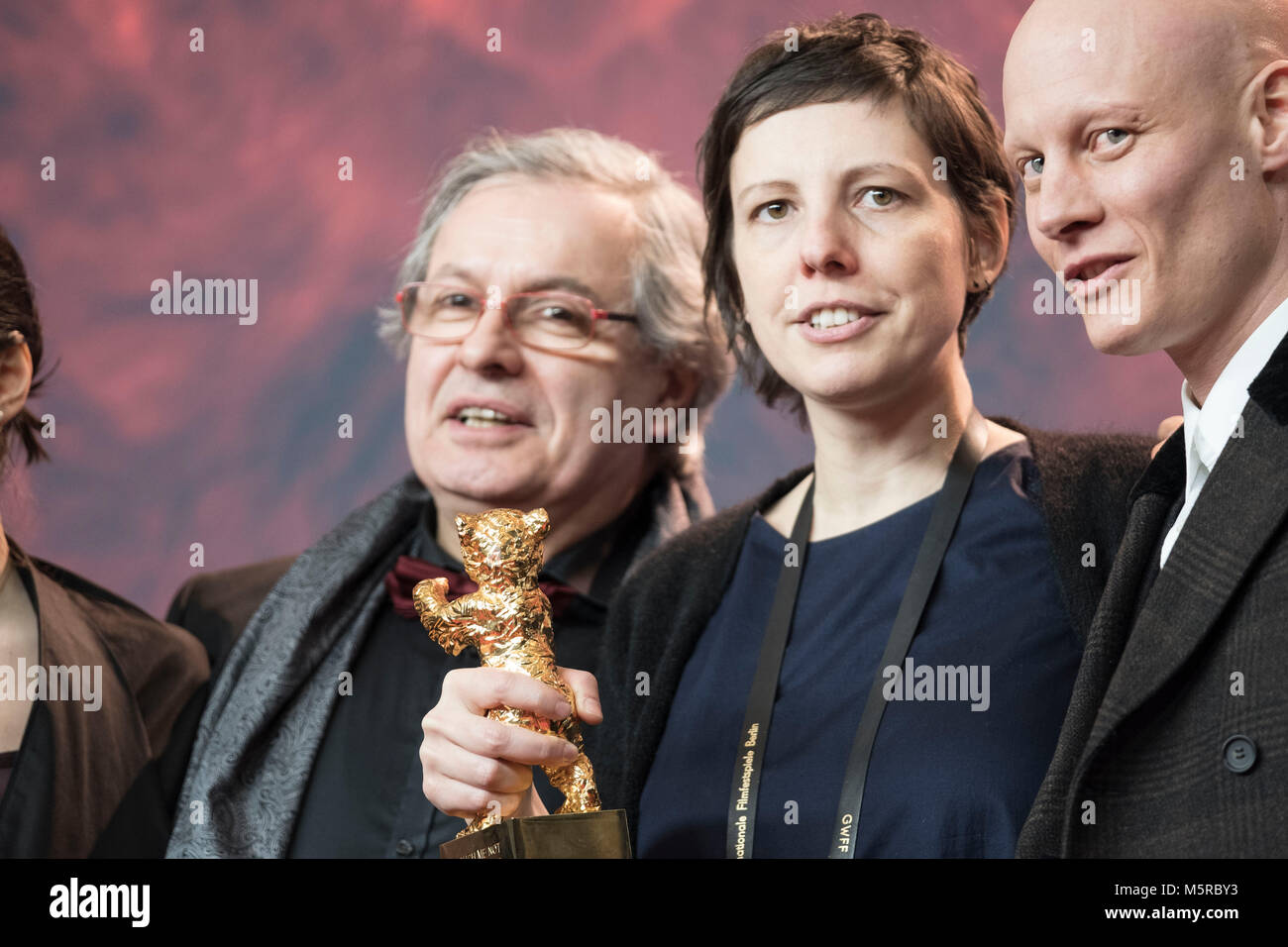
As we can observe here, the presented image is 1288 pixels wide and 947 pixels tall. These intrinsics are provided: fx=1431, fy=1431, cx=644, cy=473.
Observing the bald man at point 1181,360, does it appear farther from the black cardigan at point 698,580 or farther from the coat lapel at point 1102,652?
the black cardigan at point 698,580

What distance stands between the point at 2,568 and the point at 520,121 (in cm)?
136

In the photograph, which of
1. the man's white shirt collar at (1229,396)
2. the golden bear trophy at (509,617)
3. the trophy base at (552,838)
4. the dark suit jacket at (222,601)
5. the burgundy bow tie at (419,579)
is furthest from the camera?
the dark suit jacket at (222,601)

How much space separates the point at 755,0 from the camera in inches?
100

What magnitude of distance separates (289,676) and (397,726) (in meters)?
0.17

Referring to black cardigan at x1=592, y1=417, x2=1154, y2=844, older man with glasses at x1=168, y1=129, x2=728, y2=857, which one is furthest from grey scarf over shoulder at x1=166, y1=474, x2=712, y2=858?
black cardigan at x1=592, y1=417, x2=1154, y2=844

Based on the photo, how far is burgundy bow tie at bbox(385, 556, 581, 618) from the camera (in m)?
2.00

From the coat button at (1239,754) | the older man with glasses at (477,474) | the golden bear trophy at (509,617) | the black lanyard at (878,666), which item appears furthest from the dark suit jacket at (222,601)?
the coat button at (1239,754)

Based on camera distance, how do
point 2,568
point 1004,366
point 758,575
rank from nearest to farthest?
1. point 758,575
2. point 2,568
3. point 1004,366

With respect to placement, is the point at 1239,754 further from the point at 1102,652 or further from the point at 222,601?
the point at 222,601

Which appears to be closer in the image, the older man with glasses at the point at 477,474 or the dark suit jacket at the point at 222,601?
the older man with glasses at the point at 477,474

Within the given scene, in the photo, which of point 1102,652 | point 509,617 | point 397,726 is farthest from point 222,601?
point 1102,652

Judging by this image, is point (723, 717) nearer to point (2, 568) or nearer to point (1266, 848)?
point (1266, 848)

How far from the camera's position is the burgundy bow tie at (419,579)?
200cm
